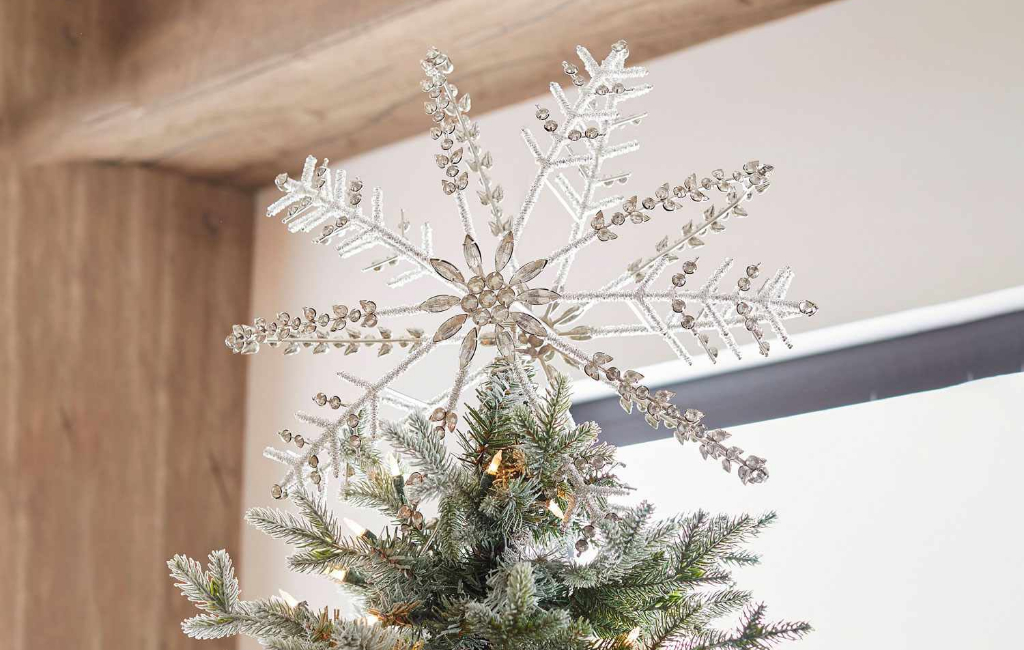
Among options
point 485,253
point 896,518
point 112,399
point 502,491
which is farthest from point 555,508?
point 112,399

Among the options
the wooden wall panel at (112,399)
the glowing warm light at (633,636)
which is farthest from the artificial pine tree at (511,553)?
the wooden wall panel at (112,399)

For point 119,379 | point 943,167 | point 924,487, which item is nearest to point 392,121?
point 119,379

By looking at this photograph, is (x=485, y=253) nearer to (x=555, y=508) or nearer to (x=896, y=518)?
(x=896, y=518)

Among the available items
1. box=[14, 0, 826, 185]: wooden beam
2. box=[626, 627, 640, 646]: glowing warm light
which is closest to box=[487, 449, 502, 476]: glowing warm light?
box=[626, 627, 640, 646]: glowing warm light

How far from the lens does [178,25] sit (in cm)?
151

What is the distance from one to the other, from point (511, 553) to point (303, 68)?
2.87 ft

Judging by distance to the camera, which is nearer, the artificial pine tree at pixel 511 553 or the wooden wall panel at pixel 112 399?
the artificial pine tree at pixel 511 553

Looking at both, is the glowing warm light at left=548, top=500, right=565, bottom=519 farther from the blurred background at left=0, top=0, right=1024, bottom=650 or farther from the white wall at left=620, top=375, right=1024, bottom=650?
the white wall at left=620, top=375, right=1024, bottom=650

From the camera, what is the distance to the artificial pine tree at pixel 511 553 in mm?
686

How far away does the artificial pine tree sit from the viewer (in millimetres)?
686

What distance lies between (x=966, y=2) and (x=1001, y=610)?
0.67 m

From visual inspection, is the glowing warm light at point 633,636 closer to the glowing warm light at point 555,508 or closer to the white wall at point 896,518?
the glowing warm light at point 555,508

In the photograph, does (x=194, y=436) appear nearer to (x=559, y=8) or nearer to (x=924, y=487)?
(x=559, y=8)

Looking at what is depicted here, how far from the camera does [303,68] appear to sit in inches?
52.9
